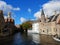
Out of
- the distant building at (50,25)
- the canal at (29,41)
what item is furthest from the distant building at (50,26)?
the canal at (29,41)

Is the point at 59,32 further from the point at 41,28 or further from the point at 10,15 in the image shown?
the point at 10,15

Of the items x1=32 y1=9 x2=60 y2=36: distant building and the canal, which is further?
x1=32 y1=9 x2=60 y2=36: distant building

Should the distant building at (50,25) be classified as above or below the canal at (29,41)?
above

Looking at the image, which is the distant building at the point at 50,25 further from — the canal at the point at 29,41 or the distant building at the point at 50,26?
the canal at the point at 29,41

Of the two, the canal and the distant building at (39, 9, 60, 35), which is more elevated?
the distant building at (39, 9, 60, 35)

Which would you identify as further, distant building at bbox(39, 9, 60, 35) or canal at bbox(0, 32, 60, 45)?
distant building at bbox(39, 9, 60, 35)

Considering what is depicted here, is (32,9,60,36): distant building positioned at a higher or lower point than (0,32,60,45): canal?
higher

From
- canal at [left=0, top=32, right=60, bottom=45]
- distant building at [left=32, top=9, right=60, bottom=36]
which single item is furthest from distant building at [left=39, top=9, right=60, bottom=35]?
canal at [left=0, top=32, right=60, bottom=45]

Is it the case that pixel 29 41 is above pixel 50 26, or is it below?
below

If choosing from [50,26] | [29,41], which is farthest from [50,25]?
[29,41]

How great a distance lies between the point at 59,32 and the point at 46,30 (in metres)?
38.7

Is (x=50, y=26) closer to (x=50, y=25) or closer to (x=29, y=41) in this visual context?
(x=50, y=25)

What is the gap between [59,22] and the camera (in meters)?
66.0

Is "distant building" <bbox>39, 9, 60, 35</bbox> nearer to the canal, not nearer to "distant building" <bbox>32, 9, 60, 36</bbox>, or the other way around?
"distant building" <bbox>32, 9, 60, 36</bbox>
